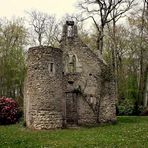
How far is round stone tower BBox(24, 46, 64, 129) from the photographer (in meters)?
26.1

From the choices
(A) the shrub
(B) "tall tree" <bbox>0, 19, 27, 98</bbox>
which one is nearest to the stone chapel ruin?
(A) the shrub

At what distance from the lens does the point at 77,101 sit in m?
30.0

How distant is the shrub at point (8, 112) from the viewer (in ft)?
106

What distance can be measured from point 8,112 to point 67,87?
20.2 feet

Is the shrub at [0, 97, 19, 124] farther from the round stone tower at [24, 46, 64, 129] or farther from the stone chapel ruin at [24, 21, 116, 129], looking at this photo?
the round stone tower at [24, 46, 64, 129]

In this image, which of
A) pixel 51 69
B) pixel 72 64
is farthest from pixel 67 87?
pixel 51 69

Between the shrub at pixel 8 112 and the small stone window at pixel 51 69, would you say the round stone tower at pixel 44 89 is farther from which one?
the shrub at pixel 8 112

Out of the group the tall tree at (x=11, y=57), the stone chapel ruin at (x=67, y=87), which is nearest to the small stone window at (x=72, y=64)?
the stone chapel ruin at (x=67, y=87)

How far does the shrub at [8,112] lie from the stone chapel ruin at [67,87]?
3192mm

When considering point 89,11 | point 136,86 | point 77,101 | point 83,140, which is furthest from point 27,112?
point 136,86

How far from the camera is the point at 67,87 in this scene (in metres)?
30.0

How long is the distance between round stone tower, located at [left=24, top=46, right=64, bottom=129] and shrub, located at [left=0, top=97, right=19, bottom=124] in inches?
207

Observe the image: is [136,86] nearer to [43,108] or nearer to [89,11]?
[89,11]

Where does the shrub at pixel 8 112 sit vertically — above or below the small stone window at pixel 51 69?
below
